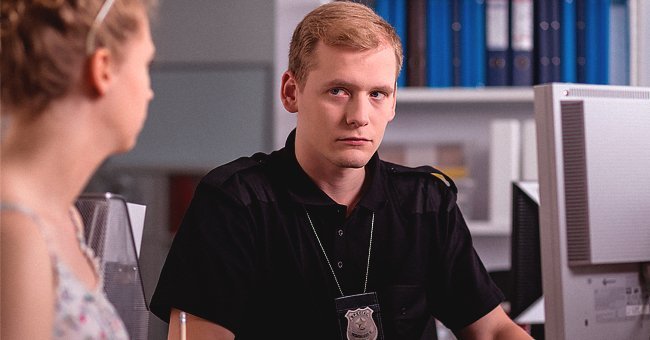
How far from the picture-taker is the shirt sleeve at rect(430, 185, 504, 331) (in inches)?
57.1

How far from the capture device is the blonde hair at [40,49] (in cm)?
68

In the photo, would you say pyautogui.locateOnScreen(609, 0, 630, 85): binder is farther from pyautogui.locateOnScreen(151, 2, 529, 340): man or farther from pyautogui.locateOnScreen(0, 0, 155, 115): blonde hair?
pyautogui.locateOnScreen(0, 0, 155, 115): blonde hair

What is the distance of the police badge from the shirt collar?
16cm

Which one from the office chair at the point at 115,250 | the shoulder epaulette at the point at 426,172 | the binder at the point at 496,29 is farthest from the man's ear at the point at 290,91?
the binder at the point at 496,29

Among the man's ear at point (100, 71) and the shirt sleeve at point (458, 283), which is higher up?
the man's ear at point (100, 71)

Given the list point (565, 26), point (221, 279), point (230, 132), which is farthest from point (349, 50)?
point (230, 132)

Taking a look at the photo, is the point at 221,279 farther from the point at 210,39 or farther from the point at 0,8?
the point at 210,39

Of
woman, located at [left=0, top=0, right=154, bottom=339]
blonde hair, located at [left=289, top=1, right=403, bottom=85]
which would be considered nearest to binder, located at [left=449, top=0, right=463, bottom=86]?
blonde hair, located at [left=289, top=1, right=403, bottom=85]

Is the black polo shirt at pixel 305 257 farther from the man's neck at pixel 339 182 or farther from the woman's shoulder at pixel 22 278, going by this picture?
the woman's shoulder at pixel 22 278

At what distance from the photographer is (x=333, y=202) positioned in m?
1.41

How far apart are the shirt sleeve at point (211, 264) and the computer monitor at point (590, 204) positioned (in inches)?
19.0

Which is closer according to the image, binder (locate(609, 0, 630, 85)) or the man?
the man

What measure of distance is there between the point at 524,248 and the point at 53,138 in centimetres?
124

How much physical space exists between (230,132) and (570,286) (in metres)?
2.11
